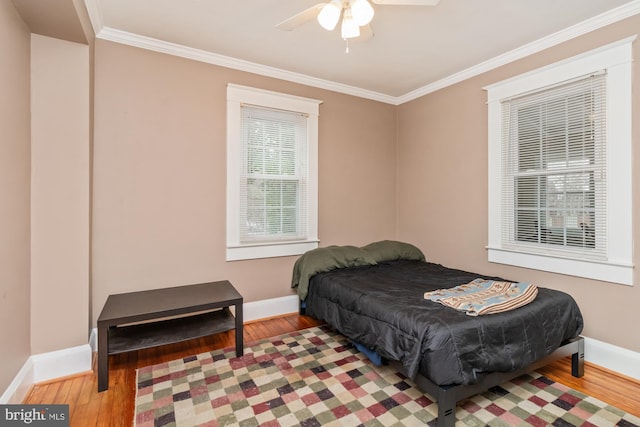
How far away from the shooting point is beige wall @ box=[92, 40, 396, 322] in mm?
2645

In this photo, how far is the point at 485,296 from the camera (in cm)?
217

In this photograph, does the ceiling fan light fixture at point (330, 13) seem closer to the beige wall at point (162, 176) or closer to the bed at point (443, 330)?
the beige wall at point (162, 176)

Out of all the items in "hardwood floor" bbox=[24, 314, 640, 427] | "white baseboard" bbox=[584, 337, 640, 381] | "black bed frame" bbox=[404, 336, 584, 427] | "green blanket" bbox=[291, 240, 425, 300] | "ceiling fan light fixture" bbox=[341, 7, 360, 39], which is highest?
"ceiling fan light fixture" bbox=[341, 7, 360, 39]

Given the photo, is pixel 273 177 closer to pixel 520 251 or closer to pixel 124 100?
pixel 124 100

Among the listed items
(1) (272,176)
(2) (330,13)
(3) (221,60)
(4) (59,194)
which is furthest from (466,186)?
(4) (59,194)

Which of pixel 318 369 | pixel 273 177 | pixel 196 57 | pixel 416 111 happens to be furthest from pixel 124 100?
pixel 416 111

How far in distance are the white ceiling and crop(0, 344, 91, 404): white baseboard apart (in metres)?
2.50

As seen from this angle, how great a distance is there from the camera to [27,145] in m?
2.10

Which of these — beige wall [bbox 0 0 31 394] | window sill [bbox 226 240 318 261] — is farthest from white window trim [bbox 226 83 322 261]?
beige wall [bbox 0 0 31 394]

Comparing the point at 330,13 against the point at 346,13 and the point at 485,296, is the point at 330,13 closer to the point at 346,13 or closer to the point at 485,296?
the point at 346,13

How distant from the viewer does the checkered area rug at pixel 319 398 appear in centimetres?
176

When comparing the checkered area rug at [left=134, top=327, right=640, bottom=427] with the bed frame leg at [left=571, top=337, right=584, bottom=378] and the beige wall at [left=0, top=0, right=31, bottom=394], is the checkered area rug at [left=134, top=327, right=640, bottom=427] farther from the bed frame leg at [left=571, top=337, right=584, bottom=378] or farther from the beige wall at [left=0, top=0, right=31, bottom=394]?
the beige wall at [left=0, top=0, right=31, bottom=394]

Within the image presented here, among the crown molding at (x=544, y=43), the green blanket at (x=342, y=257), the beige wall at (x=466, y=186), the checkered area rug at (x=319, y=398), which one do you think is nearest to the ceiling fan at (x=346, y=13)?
the crown molding at (x=544, y=43)

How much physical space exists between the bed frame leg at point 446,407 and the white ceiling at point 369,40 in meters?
2.49
